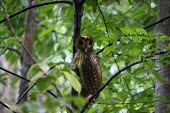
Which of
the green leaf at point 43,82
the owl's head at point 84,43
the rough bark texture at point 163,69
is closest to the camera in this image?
the green leaf at point 43,82

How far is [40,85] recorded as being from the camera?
2.92 ft

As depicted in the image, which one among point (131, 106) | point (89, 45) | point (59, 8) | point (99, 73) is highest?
point (59, 8)

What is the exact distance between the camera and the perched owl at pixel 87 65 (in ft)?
4.42

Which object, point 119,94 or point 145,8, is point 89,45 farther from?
point 145,8

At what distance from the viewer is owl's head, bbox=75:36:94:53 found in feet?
4.33

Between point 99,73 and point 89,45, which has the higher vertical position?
point 89,45

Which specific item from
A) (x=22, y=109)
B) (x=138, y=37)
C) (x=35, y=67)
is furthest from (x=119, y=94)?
(x=22, y=109)

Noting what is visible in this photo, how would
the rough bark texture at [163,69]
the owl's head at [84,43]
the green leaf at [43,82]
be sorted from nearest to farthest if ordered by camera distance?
the green leaf at [43,82], the owl's head at [84,43], the rough bark texture at [163,69]

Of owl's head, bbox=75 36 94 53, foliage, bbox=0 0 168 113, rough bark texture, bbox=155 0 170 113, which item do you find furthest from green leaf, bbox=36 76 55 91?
rough bark texture, bbox=155 0 170 113

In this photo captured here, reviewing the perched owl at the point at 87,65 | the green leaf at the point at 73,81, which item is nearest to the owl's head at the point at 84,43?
the perched owl at the point at 87,65

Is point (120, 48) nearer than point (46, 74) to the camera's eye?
No

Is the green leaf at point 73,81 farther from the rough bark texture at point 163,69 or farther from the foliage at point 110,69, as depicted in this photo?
the rough bark texture at point 163,69

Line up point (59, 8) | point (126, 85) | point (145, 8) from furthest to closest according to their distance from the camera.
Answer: point (59, 8)
point (145, 8)
point (126, 85)

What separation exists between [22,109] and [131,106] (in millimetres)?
951
